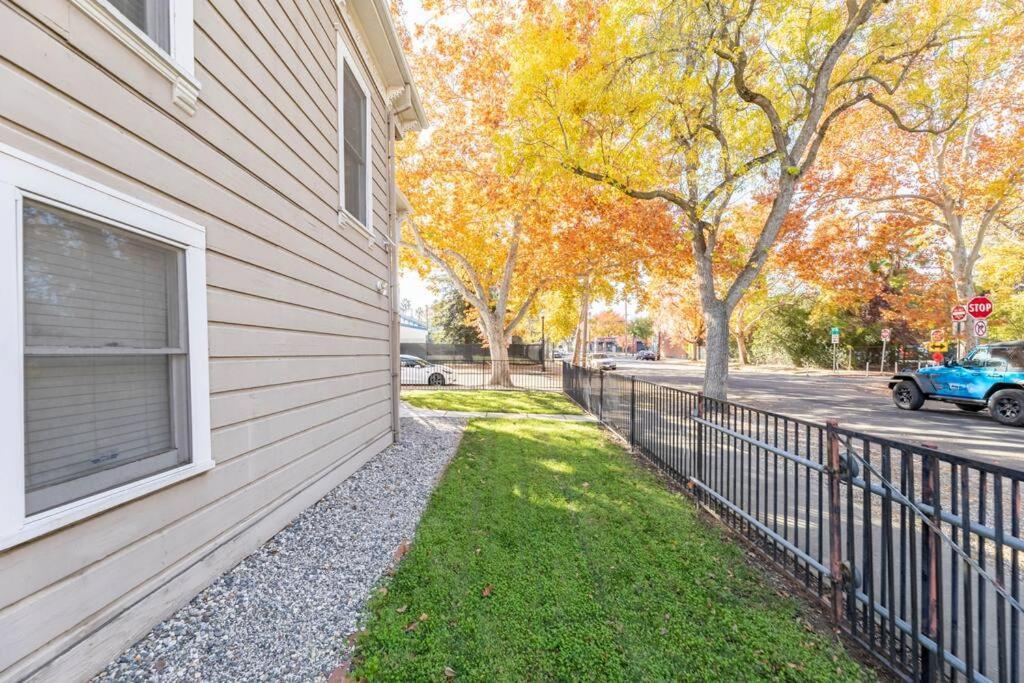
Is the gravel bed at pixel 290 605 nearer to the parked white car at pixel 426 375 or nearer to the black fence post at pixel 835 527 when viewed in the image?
the black fence post at pixel 835 527

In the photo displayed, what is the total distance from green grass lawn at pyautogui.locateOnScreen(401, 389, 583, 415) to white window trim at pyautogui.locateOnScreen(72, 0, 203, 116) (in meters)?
7.90

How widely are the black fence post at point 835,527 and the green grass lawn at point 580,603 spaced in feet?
0.82

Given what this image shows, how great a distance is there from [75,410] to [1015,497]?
416cm

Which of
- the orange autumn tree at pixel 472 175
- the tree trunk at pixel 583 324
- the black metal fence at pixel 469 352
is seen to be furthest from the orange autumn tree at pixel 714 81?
the black metal fence at pixel 469 352

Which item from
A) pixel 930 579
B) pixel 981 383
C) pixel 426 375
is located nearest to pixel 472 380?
pixel 426 375

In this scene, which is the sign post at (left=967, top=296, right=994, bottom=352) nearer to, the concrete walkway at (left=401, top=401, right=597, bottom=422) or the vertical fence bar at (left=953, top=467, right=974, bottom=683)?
the concrete walkway at (left=401, top=401, right=597, bottom=422)

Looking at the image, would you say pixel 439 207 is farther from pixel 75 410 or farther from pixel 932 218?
pixel 932 218

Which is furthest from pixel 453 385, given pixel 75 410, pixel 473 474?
pixel 75 410

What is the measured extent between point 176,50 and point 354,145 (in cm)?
309

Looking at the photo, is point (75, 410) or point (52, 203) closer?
point (52, 203)

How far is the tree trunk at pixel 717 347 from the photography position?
9.34m

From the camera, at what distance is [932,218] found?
539 inches

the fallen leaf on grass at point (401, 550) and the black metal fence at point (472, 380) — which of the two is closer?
the fallen leaf on grass at point (401, 550)

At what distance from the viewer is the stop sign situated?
1034 centimetres
